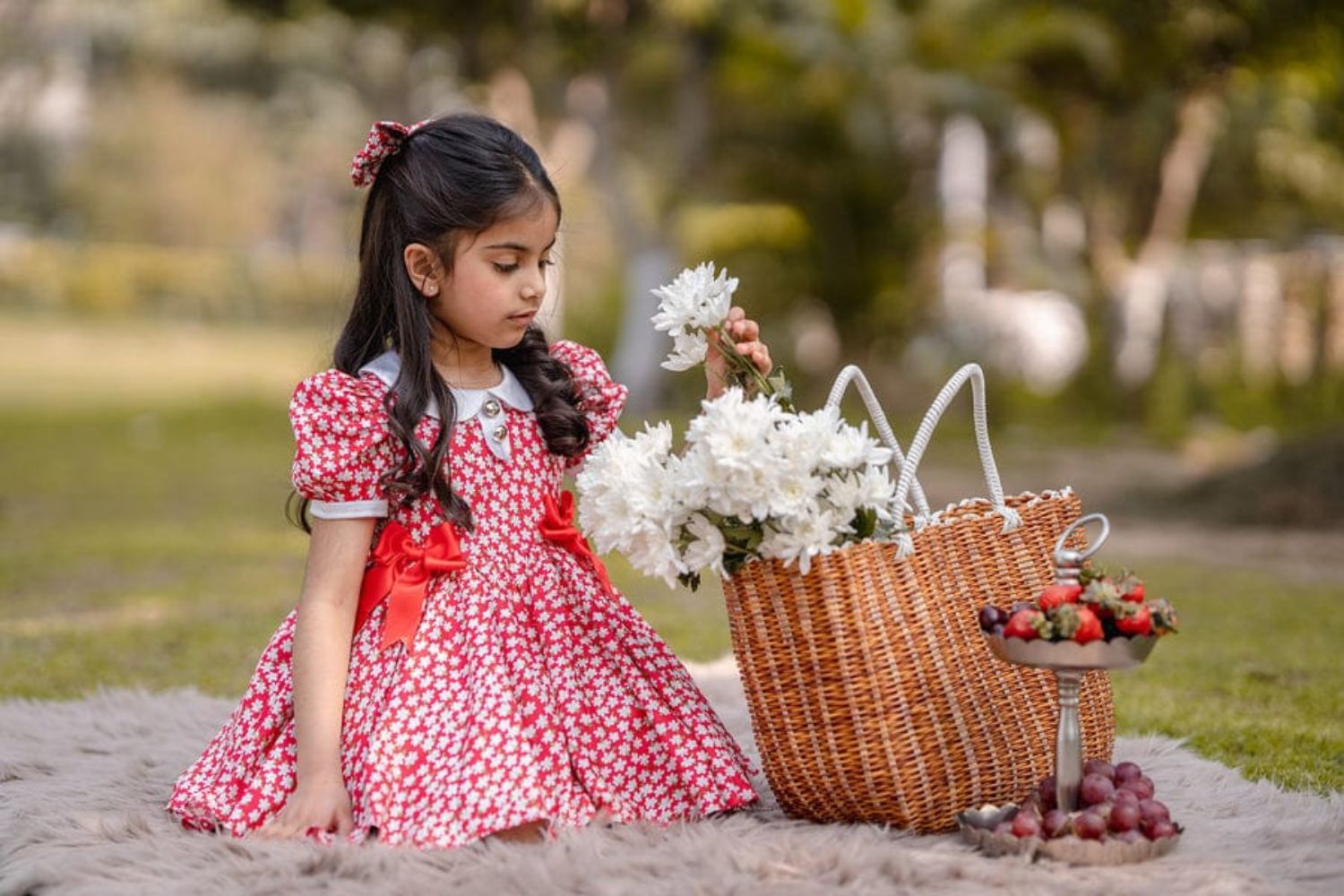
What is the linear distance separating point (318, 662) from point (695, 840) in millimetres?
790

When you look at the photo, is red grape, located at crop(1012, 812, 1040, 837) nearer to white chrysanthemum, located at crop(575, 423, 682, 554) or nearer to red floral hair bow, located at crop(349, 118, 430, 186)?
white chrysanthemum, located at crop(575, 423, 682, 554)

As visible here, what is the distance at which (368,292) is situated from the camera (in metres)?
A: 3.34

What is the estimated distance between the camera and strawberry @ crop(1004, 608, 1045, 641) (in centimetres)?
265

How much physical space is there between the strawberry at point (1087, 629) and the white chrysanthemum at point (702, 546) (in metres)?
0.62

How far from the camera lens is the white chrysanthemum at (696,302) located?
10.0ft

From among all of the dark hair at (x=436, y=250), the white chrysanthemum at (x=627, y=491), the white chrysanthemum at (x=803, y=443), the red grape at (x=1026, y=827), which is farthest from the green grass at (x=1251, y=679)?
the dark hair at (x=436, y=250)

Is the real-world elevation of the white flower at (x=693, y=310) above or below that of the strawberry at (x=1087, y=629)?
above

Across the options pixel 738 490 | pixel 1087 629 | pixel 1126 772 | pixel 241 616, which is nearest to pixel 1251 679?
pixel 1126 772

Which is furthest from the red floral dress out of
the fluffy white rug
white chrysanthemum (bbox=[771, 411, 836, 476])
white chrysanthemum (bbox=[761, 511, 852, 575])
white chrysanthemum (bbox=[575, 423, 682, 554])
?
white chrysanthemum (bbox=[771, 411, 836, 476])

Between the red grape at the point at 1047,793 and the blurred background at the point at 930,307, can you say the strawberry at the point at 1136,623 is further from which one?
the blurred background at the point at 930,307

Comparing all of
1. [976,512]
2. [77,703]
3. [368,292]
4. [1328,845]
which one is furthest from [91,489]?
[1328,845]

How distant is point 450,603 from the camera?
10.2ft

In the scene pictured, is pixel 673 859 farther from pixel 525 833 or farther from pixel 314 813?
pixel 314 813

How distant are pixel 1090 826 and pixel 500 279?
151 centimetres
